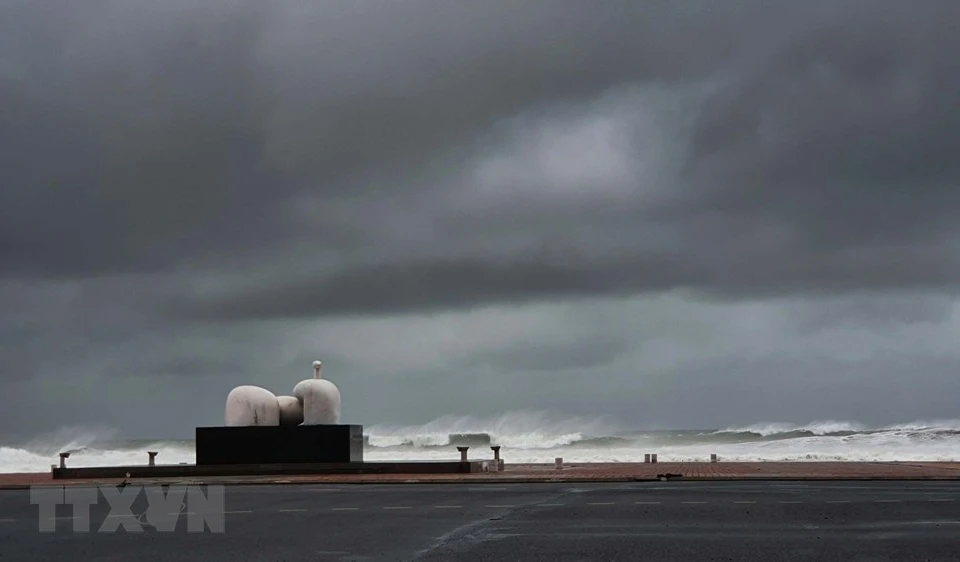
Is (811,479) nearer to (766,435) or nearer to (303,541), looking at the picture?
(303,541)

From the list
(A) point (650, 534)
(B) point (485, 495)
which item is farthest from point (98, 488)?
(A) point (650, 534)

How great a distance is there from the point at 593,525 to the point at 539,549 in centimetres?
294

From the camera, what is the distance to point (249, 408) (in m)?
34.7

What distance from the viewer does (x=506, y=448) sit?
239 ft

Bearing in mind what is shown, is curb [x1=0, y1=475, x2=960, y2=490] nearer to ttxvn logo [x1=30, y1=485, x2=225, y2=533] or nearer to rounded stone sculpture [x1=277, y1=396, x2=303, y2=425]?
ttxvn logo [x1=30, y1=485, x2=225, y2=533]

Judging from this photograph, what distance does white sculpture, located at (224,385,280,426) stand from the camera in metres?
34.6

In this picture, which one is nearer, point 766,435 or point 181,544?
point 181,544

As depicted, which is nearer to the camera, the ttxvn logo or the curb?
the ttxvn logo

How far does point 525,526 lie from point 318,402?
69.5 ft

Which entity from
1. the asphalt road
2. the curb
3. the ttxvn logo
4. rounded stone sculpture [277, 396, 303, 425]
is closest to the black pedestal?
rounded stone sculpture [277, 396, 303, 425]

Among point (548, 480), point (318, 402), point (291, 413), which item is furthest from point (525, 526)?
point (291, 413)

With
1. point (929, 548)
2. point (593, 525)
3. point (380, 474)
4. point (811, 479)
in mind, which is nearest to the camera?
point (929, 548)

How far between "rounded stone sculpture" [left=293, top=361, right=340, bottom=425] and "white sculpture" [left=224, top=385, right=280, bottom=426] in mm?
1011

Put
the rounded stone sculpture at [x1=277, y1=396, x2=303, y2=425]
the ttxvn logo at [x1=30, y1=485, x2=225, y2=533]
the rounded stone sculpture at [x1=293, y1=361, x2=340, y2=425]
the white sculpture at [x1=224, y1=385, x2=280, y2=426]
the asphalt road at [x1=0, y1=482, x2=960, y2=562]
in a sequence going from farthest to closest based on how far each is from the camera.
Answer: the rounded stone sculpture at [x1=277, y1=396, x2=303, y2=425] < the rounded stone sculpture at [x1=293, y1=361, x2=340, y2=425] < the white sculpture at [x1=224, y1=385, x2=280, y2=426] < the ttxvn logo at [x1=30, y1=485, x2=225, y2=533] < the asphalt road at [x1=0, y1=482, x2=960, y2=562]
